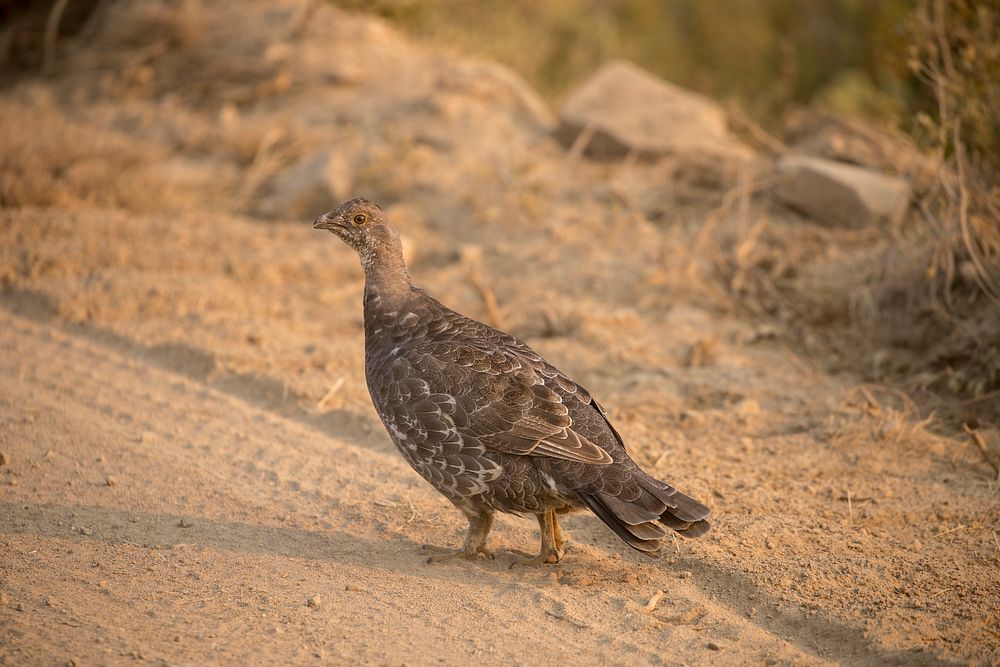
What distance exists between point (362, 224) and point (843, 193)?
17.5 ft

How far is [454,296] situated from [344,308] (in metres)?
0.95

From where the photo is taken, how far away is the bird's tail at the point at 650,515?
15.5 ft

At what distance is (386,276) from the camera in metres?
5.79

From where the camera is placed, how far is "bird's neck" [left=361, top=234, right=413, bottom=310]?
18.8 feet

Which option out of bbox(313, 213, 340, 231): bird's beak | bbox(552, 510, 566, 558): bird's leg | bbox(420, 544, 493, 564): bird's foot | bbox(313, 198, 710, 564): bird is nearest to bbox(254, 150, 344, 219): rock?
bbox(313, 213, 340, 231): bird's beak

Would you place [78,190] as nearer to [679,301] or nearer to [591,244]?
[591,244]

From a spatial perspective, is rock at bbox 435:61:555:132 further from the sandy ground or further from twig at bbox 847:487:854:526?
twig at bbox 847:487:854:526

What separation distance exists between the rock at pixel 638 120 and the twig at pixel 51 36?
579cm

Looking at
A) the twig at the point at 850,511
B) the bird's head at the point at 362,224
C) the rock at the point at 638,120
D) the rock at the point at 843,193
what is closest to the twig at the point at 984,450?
the twig at the point at 850,511

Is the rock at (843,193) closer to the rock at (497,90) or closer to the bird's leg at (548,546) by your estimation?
the rock at (497,90)

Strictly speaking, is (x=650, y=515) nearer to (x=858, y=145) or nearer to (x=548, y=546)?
(x=548, y=546)

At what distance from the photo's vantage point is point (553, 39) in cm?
1628

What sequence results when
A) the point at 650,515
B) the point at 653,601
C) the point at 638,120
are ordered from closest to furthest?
the point at 650,515
the point at 653,601
the point at 638,120

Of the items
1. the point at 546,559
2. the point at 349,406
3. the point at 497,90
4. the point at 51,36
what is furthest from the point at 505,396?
the point at 51,36
